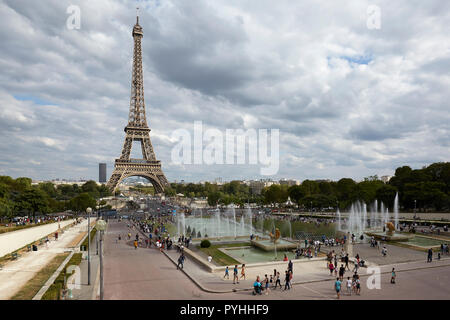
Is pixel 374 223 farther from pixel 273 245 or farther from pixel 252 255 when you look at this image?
pixel 252 255

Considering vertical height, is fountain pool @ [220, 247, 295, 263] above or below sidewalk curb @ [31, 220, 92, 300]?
below

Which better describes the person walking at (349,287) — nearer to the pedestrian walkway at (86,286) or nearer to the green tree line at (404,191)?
the pedestrian walkway at (86,286)

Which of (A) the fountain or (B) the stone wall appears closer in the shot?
(B) the stone wall

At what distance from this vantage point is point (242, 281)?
19.0m

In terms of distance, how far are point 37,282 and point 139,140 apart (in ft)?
278

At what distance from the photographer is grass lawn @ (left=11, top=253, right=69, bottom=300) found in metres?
16.8

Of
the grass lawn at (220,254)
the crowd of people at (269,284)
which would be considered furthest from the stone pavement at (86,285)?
the grass lawn at (220,254)

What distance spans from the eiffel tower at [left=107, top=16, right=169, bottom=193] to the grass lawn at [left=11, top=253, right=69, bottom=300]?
6720 centimetres

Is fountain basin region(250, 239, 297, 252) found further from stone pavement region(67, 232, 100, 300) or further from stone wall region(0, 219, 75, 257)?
stone wall region(0, 219, 75, 257)

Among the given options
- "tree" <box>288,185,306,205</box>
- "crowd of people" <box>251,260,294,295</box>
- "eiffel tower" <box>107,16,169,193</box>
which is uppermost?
"eiffel tower" <box>107,16,169,193</box>

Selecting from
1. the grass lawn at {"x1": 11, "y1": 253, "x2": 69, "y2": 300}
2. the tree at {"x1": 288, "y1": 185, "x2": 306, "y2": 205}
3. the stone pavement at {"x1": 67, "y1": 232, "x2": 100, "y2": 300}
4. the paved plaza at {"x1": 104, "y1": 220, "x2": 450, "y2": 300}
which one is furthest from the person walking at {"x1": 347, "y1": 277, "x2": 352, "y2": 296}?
the tree at {"x1": 288, "y1": 185, "x2": 306, "y2": 205}

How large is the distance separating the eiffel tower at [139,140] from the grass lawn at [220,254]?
65.1 meters

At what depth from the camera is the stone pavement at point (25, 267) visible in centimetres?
1853
